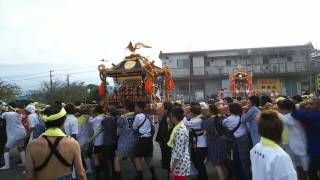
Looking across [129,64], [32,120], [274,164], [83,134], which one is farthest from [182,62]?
[274,164]

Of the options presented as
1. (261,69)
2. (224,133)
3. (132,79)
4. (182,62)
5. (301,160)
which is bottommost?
(301,160)

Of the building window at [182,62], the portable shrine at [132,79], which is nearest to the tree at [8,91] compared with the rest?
the building window at [182,62]

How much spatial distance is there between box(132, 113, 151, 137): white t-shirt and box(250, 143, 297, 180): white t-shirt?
503 cm

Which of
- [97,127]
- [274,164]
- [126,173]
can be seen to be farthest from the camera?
[126,173]

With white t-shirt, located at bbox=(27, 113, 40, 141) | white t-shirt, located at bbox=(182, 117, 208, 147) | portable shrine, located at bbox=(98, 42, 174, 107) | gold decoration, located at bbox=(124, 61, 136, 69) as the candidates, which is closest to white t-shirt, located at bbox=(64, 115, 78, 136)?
white t-shirt, located at bbox=(27, 113, 40, 141)

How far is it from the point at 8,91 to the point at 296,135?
3893 cm

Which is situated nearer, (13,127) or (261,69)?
(13,127)

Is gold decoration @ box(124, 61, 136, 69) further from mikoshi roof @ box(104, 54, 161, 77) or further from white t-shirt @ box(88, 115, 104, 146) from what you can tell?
white t-shirt @ box(88, 115, 104, 146)

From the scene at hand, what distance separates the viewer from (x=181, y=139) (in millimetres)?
5980

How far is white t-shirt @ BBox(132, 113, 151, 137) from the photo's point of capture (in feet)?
27.7

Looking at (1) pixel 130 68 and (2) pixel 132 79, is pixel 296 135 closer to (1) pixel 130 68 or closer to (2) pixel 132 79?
(1) pixel 130 68

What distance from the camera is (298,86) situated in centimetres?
4150

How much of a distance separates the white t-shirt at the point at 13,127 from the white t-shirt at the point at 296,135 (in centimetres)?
772

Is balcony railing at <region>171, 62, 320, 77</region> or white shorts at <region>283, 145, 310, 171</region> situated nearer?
white shorts at <region>283, 145, 310, 171</region>
